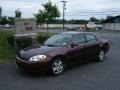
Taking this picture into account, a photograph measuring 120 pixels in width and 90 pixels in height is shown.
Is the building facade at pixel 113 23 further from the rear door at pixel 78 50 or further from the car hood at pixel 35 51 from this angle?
the car hood at pixel 35 51

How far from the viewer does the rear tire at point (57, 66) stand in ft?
24.8

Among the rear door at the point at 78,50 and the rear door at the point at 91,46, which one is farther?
the rear door at the point at 91,46

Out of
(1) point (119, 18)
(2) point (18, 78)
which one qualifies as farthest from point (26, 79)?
(1) point (119, 18)

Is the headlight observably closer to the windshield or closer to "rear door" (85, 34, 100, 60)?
the windshield

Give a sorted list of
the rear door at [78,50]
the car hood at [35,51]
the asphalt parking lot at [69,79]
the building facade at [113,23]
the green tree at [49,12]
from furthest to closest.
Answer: the building facade at [113,23] → the green tree at [49,12] → the rear door at [78,50] → the car hood at [35,51] → the asphalt parking lot at [69,79]

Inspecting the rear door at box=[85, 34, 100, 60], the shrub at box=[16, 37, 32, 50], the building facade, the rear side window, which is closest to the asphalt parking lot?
the rear door at box=[85, 34, 100, 60]

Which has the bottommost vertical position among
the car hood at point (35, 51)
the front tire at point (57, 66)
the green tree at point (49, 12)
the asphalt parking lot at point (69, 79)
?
the asphalt parking lot at point (69, 79)

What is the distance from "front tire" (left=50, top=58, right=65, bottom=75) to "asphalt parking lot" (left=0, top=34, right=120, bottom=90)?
0.57 feet

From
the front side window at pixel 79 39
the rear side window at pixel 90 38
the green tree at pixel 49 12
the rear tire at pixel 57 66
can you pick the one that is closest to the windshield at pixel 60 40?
the front side window at pixel 79 39

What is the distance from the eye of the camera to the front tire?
7561mm

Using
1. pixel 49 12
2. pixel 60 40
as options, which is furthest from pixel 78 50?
pixel 49 12

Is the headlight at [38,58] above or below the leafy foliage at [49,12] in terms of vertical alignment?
below

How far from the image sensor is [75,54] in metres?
8.45

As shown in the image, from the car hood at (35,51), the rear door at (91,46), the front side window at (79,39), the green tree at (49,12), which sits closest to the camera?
the car hood at (35,51)
